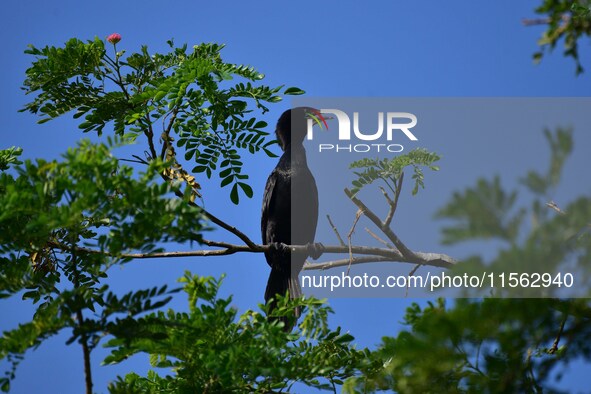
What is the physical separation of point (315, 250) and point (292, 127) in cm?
152

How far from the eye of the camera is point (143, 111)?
4.04m

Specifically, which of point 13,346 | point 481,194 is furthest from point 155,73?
point 481,194

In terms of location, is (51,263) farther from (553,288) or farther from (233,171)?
(553,288)

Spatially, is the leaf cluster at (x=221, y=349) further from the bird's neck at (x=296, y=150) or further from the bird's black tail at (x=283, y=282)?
the bird's neck at (x=296, y=150)

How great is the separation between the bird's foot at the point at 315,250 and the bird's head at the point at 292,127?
1247 mm

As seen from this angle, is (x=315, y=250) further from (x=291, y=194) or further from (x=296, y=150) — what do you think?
(x=296, y=150)

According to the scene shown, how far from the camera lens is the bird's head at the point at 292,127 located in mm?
6273

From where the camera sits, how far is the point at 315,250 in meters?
5.18

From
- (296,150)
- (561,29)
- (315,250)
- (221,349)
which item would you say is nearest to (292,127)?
(296,150)

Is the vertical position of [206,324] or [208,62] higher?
[208,62]

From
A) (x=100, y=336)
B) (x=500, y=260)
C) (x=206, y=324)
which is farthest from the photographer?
(x=206, y=324)

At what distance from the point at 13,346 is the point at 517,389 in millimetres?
1571

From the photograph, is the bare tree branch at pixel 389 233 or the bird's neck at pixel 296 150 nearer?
the bare tree branch at pixel 389 233

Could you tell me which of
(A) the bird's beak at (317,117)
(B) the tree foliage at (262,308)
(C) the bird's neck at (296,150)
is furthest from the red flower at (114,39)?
(C) the bird's neck at (296,150)
